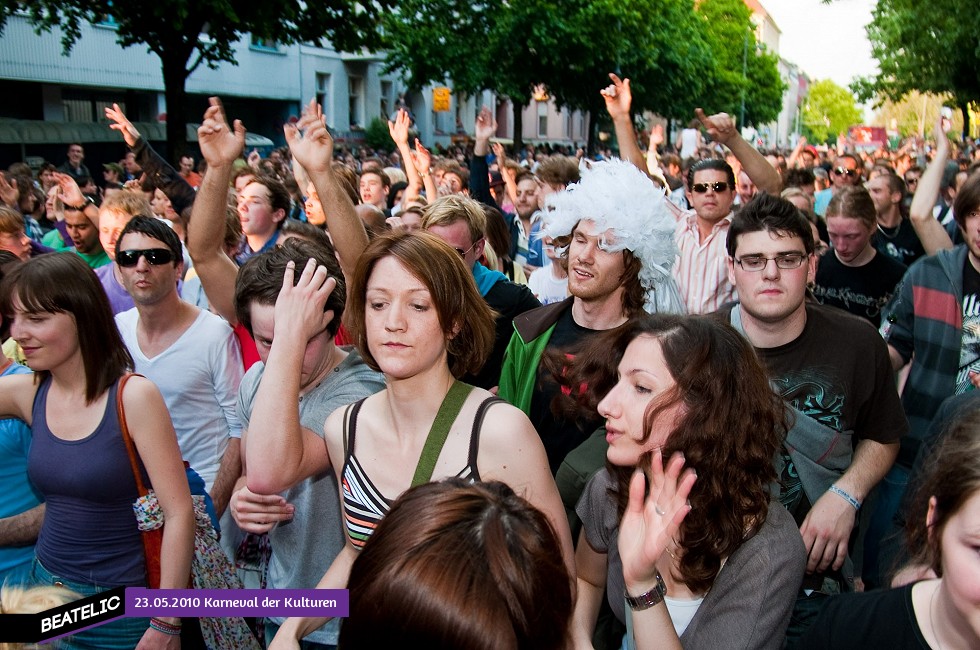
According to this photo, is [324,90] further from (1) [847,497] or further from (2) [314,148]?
(1) [847,497]

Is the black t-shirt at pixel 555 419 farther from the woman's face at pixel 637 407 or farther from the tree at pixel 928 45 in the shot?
the tree at pixel 928 45

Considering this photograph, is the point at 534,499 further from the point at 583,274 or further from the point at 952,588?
the point at 583,274

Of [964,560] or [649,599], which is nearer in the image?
[964,560]

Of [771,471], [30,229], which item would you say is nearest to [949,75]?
[30,229]

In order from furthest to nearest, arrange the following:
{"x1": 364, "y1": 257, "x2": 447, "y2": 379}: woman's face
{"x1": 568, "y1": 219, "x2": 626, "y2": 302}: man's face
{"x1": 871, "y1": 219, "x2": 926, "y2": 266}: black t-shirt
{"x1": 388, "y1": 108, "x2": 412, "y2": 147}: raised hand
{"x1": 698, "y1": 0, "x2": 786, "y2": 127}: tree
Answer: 1. {"x1": 698, "y1": 0, "x2": 786, "y2": 127}: tree
2. {"x1": 871, "y1": 219, "x2": 926, "y2": 266}: black t-shirt
3. {"x1": 388, "y1": 108, "x2": 412, "y2": 147}: raised hand
4. {"x1": 568, "y1": 219, "x2": 626, "y2": 302}: man's face
5. {"x1": 364, "y1": 257, "x2": 447, "y2": 379}: woman's face

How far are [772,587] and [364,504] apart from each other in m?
1.05

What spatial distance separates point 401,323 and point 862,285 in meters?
4.00

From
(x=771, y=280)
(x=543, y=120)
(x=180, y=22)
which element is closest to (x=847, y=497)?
(x=771, y=280)

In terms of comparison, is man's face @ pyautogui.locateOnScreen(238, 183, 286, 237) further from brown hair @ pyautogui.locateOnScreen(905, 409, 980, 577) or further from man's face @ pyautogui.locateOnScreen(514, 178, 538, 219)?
brown hair @ pyautogui.locateOnScreen(905, 409, 980, 577)

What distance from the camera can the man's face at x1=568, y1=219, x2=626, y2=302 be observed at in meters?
3.46

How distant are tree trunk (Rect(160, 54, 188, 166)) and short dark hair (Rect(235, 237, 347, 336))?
1662 centimetres

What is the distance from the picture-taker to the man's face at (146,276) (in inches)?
146

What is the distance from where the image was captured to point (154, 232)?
12.7 feet

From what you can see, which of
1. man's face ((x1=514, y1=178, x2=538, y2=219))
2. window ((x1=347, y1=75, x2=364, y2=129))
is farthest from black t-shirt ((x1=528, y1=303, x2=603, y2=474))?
window ((x1=347, y1=75, x2=364, y2=129))
